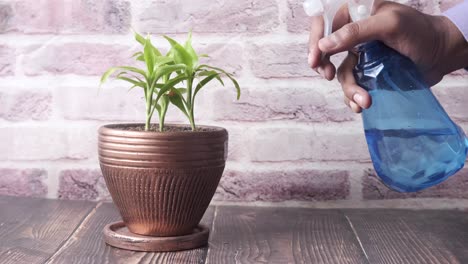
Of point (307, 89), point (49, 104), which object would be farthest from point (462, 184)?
point (49, 104)

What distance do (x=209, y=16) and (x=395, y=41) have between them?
22.4 inches

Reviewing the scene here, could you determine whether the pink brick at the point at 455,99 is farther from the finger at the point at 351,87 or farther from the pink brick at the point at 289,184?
the finger at the point at 351,87

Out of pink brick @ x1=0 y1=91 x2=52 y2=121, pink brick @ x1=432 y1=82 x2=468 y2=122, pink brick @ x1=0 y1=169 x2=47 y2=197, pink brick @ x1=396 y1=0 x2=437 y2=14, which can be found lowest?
pink brick @ x1=0 y1=169 x2=47 y2=197

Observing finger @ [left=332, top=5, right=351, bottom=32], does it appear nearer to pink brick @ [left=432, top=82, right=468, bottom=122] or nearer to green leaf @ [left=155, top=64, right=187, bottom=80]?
green leaf @ [left=155, top=64, right=187, bottom=80]

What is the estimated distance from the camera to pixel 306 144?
4.76ft

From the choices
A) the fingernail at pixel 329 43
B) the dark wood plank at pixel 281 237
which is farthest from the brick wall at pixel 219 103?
the fingernail at pixel 329 43

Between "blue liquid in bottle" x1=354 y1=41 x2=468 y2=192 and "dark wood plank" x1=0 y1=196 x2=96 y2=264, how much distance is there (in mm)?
526

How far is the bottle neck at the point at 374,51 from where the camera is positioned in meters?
0.99

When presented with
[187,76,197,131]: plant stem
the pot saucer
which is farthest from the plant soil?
the pot saucer

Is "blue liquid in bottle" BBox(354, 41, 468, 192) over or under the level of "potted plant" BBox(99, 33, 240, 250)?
over

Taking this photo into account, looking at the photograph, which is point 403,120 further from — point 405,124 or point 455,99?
point 455,99

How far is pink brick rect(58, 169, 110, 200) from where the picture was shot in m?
1.49

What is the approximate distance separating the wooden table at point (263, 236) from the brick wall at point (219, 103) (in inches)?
2.2

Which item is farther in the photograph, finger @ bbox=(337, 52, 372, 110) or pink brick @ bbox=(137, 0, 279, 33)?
pink brick @ bbox=(137, 0, 279, 33)
